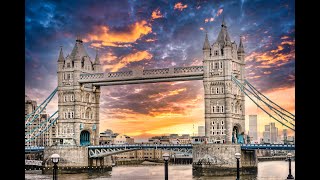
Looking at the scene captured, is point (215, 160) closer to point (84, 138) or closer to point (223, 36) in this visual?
point (223, 36)

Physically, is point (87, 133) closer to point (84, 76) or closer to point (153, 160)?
point (84, 76)

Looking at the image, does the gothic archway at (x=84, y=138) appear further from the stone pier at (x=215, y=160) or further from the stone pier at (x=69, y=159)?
the stone pier at (x=215, y=160)

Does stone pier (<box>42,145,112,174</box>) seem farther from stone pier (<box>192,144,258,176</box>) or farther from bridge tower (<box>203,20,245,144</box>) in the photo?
bridge tower (<box>203,20,245,144</box>)

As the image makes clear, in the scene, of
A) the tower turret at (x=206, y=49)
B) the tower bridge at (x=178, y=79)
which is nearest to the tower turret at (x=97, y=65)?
the tower bridge at (x=178, y=79)

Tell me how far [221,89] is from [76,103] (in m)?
18.9

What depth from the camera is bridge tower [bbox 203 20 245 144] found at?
53.7m

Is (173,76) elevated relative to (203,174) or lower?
elevated

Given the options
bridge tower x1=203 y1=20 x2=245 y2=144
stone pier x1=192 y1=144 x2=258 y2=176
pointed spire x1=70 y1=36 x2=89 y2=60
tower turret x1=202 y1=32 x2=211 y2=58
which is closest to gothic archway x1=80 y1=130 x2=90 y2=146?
pointed spire x1=70 y1=36 x2=89 y2=60

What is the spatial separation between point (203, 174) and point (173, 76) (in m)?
11.3

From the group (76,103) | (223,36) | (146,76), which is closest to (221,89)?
(223,36)

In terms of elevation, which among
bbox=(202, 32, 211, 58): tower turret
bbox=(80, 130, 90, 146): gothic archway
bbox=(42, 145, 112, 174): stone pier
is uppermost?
bbox=(202, 32, 211, 58): tower turret
